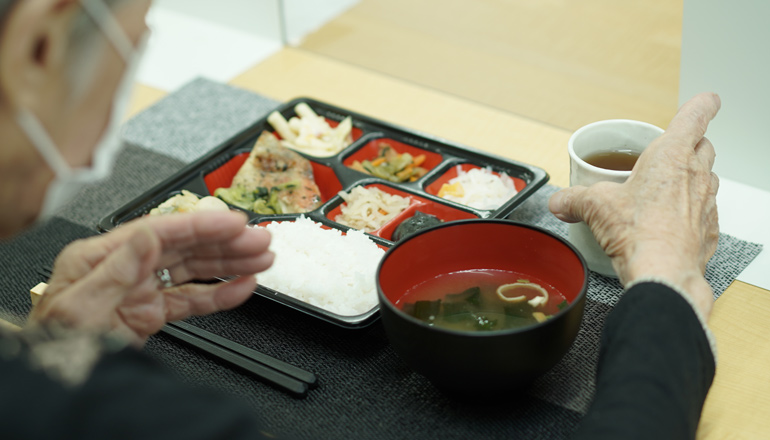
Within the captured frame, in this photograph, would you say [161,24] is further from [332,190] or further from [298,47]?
[332,190]

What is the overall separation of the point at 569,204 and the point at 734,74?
58 cm

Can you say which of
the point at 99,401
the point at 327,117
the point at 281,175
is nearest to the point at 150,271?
the point at 99,401

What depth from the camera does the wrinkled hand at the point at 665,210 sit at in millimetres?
920

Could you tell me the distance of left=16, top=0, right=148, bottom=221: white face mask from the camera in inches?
Answer: 28.0

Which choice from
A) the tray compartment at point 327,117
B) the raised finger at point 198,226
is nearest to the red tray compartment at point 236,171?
the tray compartment at point 327,117

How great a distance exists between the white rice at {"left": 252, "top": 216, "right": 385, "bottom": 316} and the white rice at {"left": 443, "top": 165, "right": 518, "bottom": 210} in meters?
0.25

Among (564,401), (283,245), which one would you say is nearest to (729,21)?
(564,401)

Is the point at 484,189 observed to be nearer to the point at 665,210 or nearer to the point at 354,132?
the point at 354,132

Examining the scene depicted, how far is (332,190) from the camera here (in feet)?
5.20

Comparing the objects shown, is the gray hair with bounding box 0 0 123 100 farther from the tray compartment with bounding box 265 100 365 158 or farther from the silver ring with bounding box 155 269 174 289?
the tray compartment with bounding box 265 100 365 158

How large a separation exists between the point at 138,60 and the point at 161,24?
182 centimetres

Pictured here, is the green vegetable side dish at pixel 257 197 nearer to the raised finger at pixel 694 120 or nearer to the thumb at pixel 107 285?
the thumb at pixel 107 285

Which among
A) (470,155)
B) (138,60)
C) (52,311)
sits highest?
(138,60)

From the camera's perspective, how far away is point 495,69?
192cm
